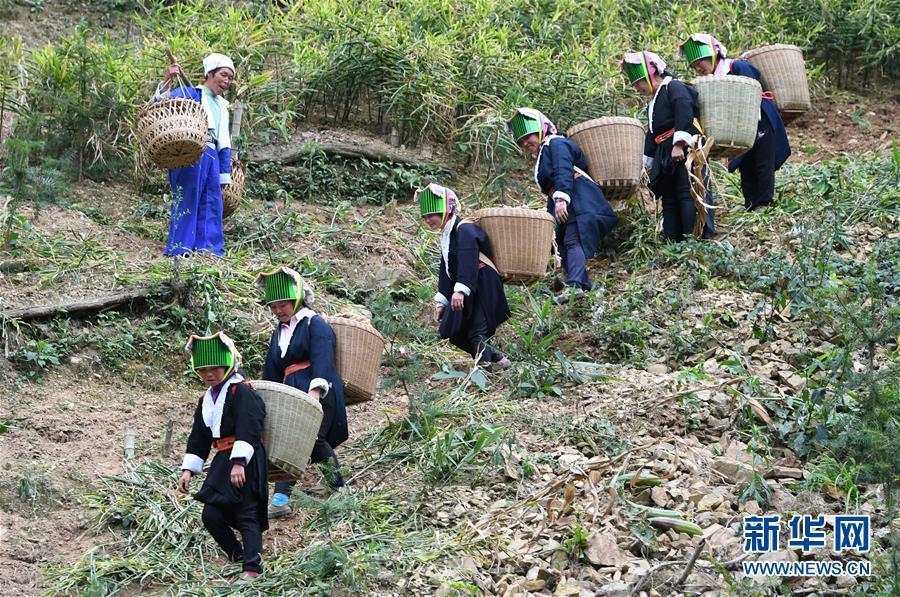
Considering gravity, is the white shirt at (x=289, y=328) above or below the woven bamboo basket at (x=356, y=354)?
above

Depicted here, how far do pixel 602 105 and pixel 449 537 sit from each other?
21.1ft

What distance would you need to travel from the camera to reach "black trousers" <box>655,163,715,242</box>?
9.55m

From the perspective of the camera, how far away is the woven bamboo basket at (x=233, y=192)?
32.2ft

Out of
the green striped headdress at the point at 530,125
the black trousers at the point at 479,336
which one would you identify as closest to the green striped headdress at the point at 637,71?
the green striped headdress at the point at 530,125

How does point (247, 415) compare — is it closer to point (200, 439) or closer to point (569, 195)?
point (200, 439)

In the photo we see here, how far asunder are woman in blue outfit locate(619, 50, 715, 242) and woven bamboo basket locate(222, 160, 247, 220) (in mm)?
3015

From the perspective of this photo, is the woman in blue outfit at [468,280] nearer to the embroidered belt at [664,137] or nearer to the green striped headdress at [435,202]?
the green striped headdress at [435,202]

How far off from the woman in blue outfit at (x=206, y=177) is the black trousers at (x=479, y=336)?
7.42 ft

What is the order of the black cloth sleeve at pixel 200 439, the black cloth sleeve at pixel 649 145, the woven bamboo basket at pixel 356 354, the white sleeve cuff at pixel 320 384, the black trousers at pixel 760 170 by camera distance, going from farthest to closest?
the black trousers at pixel 760 170 < the black cloth sleeve at pixel 649 145 < the woven bamboo basket at pixel 356 354 < the white sleeve cuff at pixel 320 384 < the black cloth sleeve at pixel 200 439

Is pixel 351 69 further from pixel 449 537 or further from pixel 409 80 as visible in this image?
pixel 449 537

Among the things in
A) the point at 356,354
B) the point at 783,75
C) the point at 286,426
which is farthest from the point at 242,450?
the point at 783,75

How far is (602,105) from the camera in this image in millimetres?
12000

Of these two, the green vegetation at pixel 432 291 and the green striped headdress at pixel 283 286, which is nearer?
the green vegetation at pixel 432 291

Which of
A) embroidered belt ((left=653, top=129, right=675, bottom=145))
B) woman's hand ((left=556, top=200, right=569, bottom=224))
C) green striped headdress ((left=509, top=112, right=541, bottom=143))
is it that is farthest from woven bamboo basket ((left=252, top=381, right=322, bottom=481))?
embroidered belt ((left=653, top=129, right=675, bottom=145))
